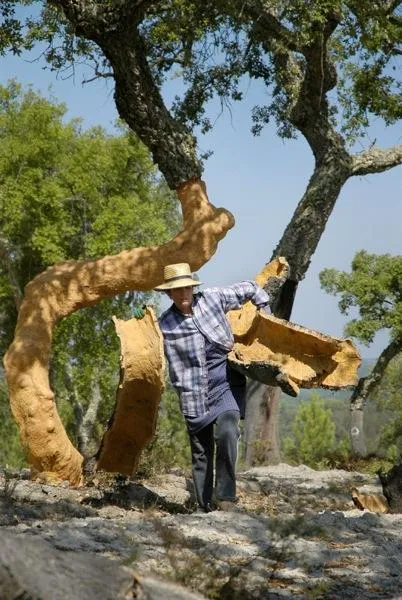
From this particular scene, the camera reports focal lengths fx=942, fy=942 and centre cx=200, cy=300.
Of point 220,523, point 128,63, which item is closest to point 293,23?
point 128,63

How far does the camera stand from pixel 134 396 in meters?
8.84

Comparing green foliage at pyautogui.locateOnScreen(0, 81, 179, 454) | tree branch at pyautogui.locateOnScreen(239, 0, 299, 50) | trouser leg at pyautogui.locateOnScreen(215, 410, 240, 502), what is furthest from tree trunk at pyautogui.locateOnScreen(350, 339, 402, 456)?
trouser leg at pyautogui.locateOnScreen(215, 410, 240, 502)

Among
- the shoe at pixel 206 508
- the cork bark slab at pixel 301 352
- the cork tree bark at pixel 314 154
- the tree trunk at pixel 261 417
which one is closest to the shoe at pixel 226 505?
the shoe at pixel 206 508

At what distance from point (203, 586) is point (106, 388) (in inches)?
1075

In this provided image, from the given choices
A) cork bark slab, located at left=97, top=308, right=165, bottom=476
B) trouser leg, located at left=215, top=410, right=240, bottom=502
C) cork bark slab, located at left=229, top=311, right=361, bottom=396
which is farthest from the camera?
A: cork bark slab, located at left=97, top=308, right=165, bottom=476

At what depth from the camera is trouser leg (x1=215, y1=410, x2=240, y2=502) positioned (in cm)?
771

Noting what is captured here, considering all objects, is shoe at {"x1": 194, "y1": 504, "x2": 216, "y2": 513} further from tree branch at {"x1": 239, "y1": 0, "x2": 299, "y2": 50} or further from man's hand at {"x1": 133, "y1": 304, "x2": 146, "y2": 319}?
tree branch at {"x1": 239, "y1": 0, "x2": 299, "y2": 50}

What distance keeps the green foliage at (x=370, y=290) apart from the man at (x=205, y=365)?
18991mm

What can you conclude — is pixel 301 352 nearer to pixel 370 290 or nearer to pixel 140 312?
pixel 140 312

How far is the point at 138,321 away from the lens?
29.1 ft

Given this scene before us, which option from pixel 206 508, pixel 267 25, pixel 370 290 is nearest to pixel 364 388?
pixel 370 290

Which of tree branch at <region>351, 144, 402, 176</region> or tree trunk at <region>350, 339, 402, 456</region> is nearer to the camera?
tree branch at <region>351, 144, 402, 176</region>

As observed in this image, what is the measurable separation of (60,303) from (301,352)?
9.24 ft

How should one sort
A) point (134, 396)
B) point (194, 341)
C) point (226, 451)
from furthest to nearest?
point (134, 396) → point (194, 341) → point (226, 451)
